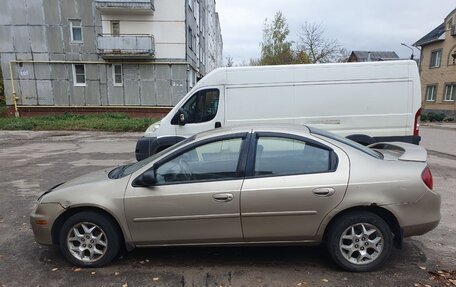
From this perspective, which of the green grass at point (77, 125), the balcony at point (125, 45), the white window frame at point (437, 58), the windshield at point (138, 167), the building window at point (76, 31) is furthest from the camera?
the white window frame at point (437, 58)

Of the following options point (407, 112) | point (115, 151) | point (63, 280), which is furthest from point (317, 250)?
point (115, 151)

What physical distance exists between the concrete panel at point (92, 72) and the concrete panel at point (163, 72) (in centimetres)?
400

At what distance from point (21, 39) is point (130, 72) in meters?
7.33

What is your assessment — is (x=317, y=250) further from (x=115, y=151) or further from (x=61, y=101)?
(x=61, y=101)

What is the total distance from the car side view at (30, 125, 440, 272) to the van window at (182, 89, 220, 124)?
3.55 m

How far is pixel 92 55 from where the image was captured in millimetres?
21891

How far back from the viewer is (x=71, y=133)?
17.4 metres

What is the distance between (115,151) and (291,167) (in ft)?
30.8

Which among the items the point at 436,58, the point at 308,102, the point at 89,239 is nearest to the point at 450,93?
the point at 436,58

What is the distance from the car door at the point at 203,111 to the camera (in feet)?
23.0

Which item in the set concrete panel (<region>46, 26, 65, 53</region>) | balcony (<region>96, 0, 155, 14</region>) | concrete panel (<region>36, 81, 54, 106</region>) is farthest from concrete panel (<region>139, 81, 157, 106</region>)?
concrete panel (<region>36, 81, 54, 106</region>)

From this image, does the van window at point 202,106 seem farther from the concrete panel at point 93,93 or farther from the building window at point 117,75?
the concrete panel at point 93,93

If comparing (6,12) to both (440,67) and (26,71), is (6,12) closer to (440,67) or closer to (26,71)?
(26,71)

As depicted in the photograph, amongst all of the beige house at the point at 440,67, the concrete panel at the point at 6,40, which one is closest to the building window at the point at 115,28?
the concrete panel at the point at 6,40
